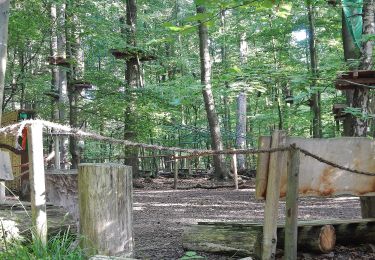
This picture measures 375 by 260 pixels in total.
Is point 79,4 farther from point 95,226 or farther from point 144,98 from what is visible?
point 95,226

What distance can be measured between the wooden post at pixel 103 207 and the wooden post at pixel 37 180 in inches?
13.7

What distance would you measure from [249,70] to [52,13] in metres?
8.13

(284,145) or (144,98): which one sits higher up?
(144,98)

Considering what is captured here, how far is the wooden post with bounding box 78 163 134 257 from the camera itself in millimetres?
3078

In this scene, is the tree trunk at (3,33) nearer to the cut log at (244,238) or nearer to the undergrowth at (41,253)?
the undergrowth at (41,253)

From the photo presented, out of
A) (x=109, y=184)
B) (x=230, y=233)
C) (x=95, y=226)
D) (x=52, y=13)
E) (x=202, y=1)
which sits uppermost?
(x=52, y=13)

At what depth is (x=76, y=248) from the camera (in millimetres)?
3117

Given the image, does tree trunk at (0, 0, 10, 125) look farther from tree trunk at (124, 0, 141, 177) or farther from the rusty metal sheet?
tree trunk at (124, 0, 141, 177)

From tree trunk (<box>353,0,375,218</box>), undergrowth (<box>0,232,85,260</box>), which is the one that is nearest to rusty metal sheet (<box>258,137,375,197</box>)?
undergrowth (<box>0,232,85,260</box>)

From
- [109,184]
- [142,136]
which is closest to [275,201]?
[109,184]

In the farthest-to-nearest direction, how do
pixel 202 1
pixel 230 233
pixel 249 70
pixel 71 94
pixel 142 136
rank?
pixel 142 136 → pixel 71 94 → pixel 249 70 → pixel 230 233 → pixel 202 1

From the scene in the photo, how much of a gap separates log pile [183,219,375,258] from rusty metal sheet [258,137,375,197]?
0.48m

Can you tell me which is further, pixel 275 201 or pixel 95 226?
pixel 275 201

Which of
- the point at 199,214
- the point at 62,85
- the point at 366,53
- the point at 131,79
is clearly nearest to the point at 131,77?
the point at 131,79
